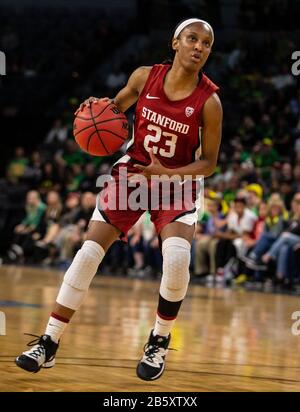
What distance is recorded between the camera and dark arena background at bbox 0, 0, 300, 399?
5.86 metres

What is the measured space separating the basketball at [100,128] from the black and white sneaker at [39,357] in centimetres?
109

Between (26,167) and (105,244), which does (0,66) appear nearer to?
(26,167)

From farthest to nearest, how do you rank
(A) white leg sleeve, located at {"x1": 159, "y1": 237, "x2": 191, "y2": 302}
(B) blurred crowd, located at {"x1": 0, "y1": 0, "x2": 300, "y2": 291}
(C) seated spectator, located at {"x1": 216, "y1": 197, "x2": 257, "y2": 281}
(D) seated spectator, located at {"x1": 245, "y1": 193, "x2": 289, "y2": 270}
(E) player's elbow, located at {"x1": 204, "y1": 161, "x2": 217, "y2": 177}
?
1. (C) seated spectator, located at {"x1": 216, "y1": 197, "x2": 257, "y2": 281}
2. (B) blurred crowd, located at {"x1": 0, "y1": 0, "x2": 300, "y2": 291}
3. (D) seated spectator, located at {"x1": 245, "y1": 193, "x2": 289, "y2": 270}
4. (E) player's elbow, located at {"x1": 204, "y1": 161, "x2": 217, "y2": 177}
5. (A) white leg sleeve, located at {"x1": 159, "y1": 237, "x2": 191, "y2": 302}

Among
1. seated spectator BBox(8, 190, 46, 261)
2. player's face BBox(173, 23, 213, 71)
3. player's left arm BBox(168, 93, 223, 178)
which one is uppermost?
player's face BBox(173, 23, 213, 71)

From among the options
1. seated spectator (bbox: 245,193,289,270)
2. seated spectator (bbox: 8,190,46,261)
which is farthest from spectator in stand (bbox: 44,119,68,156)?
seated spectator (bbox: 245,193,289,270)

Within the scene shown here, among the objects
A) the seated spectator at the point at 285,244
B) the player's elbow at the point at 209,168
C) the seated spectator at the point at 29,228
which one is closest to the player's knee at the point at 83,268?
the player's elbow at the point at 209,168

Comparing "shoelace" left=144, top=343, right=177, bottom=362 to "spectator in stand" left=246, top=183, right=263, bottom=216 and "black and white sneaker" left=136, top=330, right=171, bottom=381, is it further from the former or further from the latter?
"spectator in stand" left=246, top=183, right=263, bottom=216

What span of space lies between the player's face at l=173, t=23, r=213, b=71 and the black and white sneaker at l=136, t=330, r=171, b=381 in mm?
1486

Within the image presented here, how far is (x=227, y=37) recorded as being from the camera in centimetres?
1994

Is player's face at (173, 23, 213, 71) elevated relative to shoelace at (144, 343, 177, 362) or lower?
elevated

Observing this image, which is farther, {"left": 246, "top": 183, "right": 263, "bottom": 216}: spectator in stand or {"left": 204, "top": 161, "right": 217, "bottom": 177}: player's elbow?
{"left": 246, "top": 183, "right": 263, "bottom": 216}: spectator in stand

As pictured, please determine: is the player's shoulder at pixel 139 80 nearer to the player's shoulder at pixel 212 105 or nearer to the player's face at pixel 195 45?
the player's face at pixel 195 45

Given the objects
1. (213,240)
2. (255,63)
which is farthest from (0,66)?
(213,240)

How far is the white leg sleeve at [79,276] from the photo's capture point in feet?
16.2
